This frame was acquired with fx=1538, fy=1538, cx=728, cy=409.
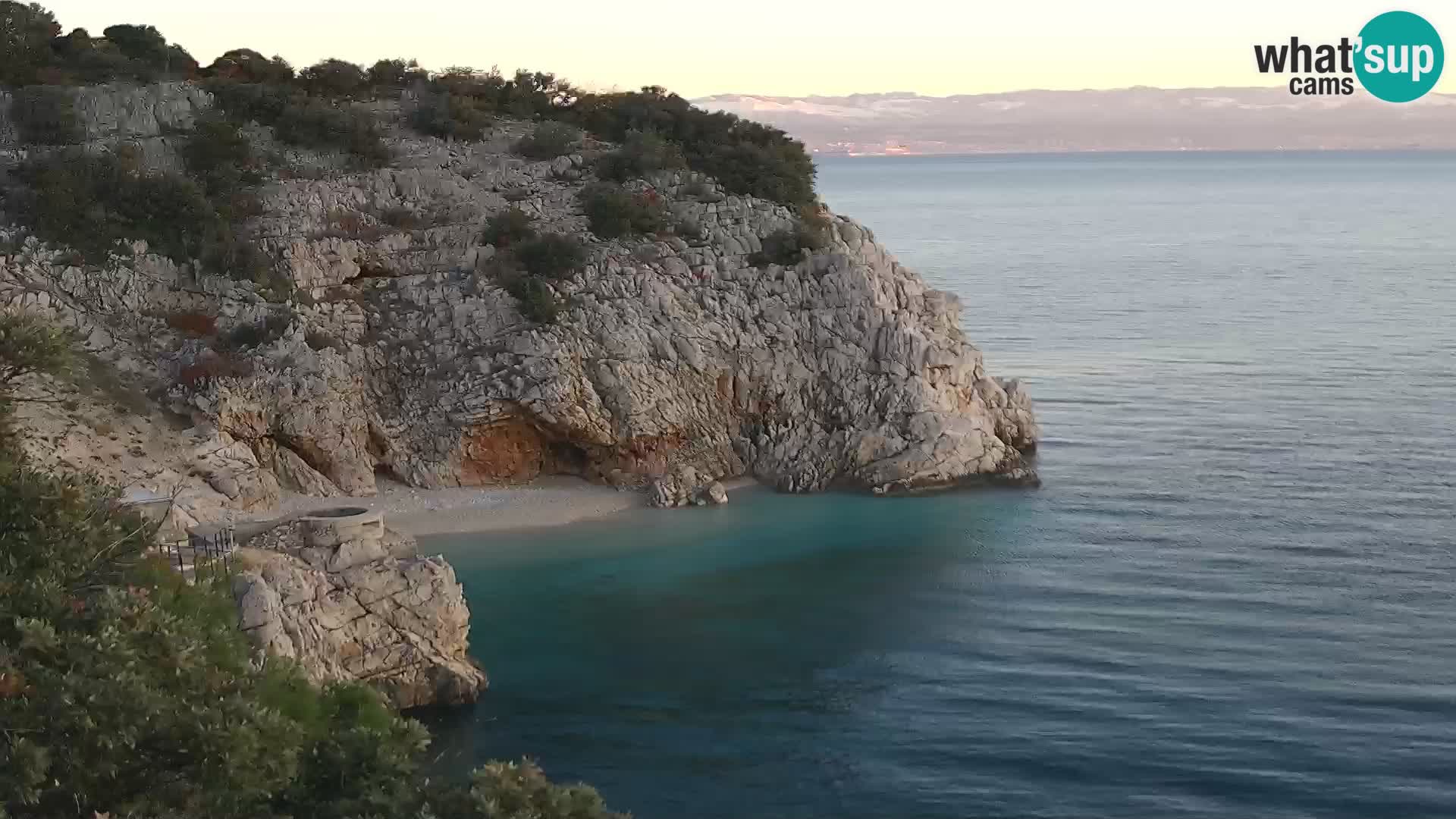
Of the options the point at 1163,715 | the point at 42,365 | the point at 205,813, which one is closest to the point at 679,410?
the point at 1163,715

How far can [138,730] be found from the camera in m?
13.2

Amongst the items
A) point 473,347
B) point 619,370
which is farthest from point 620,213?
point 473,347

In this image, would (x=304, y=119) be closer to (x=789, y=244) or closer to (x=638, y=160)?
(x=638, y=160)

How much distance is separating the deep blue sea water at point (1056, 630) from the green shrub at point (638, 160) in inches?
495

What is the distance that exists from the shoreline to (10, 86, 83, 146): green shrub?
14.3 metres

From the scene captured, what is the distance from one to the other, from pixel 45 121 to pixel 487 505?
18.3 m

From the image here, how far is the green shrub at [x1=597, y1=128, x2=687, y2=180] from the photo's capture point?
48312 mm

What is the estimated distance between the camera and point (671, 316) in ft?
145

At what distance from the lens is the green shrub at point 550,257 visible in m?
44.1

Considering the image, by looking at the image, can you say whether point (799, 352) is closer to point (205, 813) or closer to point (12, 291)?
point (12, 291)

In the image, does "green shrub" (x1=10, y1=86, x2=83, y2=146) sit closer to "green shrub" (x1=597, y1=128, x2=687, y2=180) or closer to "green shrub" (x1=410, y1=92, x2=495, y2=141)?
"green shrub" (x1=410, y1=92, x2=495, y2=141)

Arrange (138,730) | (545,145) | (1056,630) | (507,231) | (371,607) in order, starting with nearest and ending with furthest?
(138,730)
(371,607)
(1056,630)
(507,231)
(545,145)

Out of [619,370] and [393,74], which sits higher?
[393,74]

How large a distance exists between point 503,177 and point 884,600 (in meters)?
21.4
